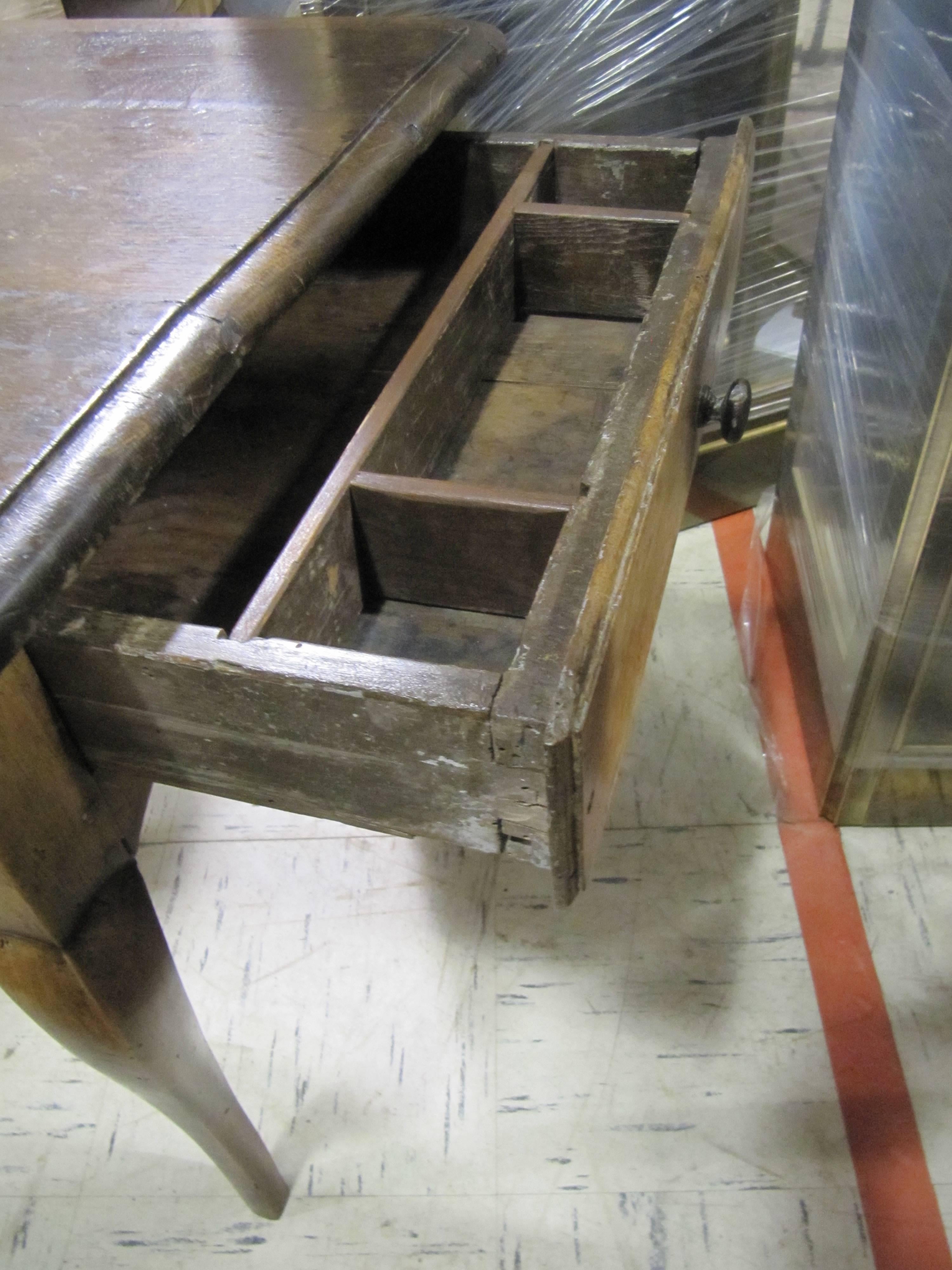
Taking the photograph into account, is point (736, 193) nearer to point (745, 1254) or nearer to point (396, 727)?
point (396, 727)

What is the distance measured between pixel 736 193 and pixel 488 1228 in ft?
3.30

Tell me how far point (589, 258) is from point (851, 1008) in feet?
2.78

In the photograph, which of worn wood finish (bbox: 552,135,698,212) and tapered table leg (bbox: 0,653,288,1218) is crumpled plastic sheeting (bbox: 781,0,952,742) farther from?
tapered table leg (bbox: 0,653,288,1218)

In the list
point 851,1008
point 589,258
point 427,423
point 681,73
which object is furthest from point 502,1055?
point 681,73

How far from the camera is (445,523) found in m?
0.67

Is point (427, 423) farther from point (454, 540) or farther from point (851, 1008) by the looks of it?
point (851, 1008)

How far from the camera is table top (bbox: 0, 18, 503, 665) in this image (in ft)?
1.62

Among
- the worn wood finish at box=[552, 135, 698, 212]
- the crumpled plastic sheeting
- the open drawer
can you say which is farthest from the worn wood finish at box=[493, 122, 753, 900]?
the crumpled plastic sheeting

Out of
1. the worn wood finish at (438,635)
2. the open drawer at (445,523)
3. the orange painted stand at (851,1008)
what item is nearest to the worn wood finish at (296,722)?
the open drawer at (445,523)

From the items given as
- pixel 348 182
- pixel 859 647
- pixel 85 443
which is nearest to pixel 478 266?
pixel 348 182

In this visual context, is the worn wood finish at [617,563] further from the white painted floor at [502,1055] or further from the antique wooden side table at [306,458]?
the white painted floor at [502,1055]

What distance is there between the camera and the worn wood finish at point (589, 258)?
88 centimetres

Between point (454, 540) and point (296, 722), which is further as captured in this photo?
point (454, 540)

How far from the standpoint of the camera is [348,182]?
2.38ft
